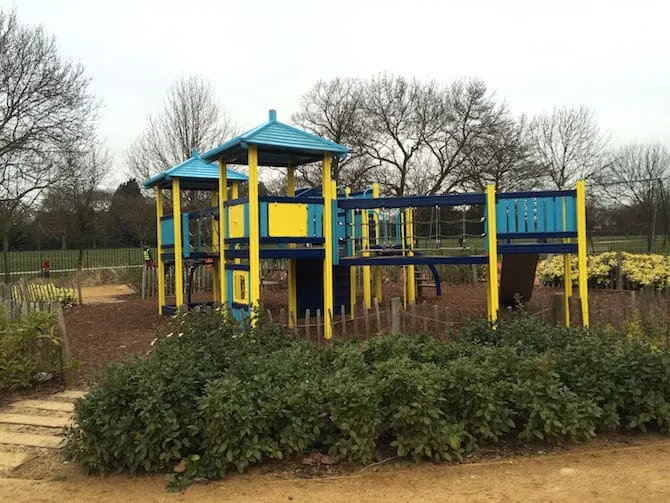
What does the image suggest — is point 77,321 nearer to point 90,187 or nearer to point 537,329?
point 537,329

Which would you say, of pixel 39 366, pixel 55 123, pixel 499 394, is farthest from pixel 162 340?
pixel 55 123

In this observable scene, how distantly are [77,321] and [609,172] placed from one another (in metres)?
23.7

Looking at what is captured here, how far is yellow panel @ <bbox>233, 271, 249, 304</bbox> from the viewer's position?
9406 millimetres

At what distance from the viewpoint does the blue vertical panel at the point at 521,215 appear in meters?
8.84

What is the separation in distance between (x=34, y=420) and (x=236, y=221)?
4.59 meters

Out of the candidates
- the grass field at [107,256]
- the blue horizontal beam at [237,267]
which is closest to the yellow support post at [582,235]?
the blue horizontal beam at [237,267]

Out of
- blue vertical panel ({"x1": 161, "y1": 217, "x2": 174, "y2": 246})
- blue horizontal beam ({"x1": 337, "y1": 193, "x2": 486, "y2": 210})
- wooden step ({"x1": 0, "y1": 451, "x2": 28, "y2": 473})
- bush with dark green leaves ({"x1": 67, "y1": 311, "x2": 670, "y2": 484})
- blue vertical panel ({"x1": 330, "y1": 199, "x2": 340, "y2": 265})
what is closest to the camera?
bush with dark green leaves ({"x1": 67, "y1": 311, "x2": 670, "y2": 484})

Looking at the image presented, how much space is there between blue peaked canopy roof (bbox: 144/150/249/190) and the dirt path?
8.58 meters

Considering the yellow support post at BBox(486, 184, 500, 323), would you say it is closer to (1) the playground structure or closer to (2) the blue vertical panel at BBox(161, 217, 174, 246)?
(1) the playground structure

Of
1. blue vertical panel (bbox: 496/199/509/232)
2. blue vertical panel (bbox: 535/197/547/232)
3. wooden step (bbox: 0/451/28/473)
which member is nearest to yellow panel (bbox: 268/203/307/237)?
blue vertical panel (bbox: 496/199/509/232)

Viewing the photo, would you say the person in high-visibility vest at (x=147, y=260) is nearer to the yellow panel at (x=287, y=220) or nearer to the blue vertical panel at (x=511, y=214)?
the yellow panel at (x=287, y=220)

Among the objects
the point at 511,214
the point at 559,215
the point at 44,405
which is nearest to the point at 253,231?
the point at 44,405

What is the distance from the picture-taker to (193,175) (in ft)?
40.7

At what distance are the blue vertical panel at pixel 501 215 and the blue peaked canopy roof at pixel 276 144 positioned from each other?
2575mm
